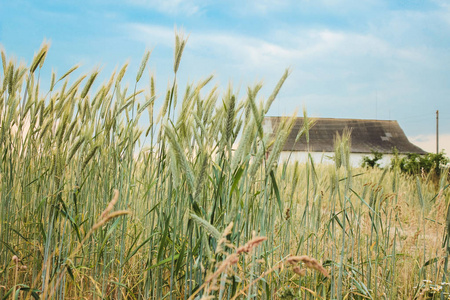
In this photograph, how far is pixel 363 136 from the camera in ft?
86.4

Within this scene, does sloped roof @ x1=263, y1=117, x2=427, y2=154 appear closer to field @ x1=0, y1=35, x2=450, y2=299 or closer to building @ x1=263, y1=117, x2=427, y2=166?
building @ x1=263, y1=117, x2=427, y2=166

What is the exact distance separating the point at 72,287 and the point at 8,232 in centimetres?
36

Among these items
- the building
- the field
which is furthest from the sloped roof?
the field

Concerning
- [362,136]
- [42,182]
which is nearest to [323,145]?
[362,136]

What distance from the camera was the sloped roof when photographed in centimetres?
2486

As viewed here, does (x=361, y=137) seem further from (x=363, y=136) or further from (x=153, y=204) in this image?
(x=153, y=204)

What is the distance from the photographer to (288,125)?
1170 millimetres

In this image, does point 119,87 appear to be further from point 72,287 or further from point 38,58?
point 72,287

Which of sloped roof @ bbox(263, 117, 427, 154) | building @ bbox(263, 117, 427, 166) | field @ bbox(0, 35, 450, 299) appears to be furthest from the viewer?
sloped roof @ bbox(263, 117, 427, 154)

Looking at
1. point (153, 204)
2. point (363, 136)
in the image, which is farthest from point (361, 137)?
point (153, 204)

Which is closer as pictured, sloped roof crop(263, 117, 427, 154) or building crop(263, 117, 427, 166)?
building crop(263, 117, 427, 166)

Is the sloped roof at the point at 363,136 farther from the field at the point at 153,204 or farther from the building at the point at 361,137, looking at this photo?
the field at the point at 153,204

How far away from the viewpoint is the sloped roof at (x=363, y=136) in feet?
81.6

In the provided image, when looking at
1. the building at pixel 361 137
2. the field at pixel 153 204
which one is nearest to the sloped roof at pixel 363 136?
the building at pixel 361 137
